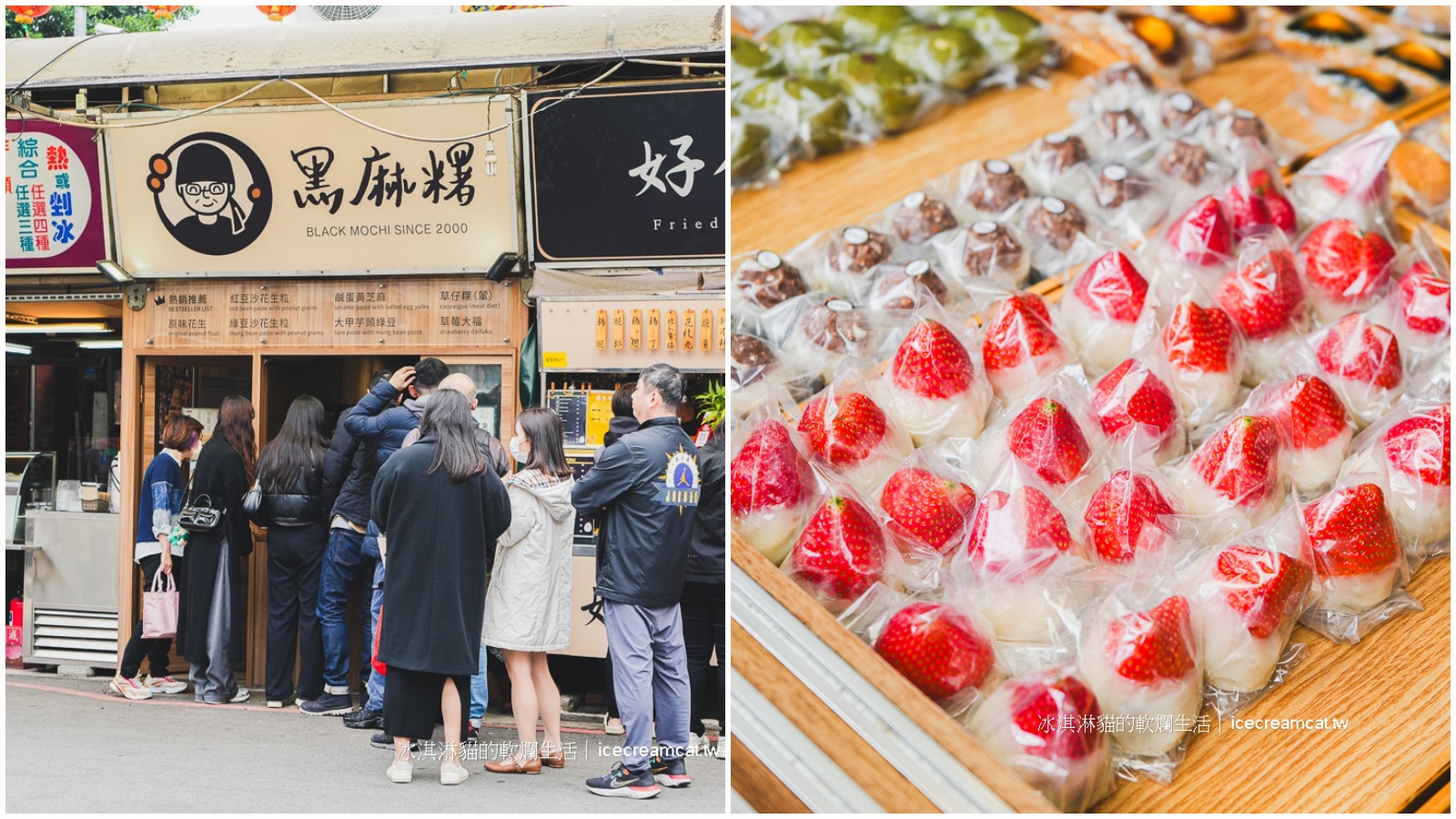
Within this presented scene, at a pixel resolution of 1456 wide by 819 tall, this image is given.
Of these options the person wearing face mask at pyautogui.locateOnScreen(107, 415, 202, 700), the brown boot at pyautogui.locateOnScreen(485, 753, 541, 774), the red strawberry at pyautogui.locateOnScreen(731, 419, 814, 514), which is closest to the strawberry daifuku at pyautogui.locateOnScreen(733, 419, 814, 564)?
the red strawberry at pyautogui.locateOnScreen(731, 419, 814, 514)

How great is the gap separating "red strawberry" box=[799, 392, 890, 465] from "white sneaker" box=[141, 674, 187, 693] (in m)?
3.46

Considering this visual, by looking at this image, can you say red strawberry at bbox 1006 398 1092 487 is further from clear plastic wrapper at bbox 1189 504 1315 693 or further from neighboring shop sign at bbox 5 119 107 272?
neighboring shop sign at bbox 5 119 107 272

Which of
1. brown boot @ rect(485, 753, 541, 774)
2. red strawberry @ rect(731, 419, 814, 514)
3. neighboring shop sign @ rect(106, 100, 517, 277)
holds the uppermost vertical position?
neighboring shop sign @ rect(106, 100, 517, 277)

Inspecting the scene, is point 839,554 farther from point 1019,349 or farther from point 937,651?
point 1019,349

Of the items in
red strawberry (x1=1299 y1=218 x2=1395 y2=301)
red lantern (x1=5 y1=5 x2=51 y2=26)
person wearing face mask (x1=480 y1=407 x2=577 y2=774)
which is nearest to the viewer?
red strawberry (x1=1299 y1=218 x2=1395 y2=301)

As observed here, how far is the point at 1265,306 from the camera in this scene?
8.24 ft

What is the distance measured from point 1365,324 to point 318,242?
3741 mm

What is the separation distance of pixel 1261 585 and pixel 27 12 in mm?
5180

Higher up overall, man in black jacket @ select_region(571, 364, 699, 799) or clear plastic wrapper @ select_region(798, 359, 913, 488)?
clear plastic wrapper @ select_region(798, 359, 913, 488)

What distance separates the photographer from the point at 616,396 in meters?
3.68

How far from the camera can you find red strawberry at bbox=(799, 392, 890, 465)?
2.15 meters

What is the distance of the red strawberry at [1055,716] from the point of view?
1619mm

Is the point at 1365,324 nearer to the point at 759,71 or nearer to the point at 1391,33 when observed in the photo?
the point at 1391,33

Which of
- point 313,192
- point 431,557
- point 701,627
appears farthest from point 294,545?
point 701,627
